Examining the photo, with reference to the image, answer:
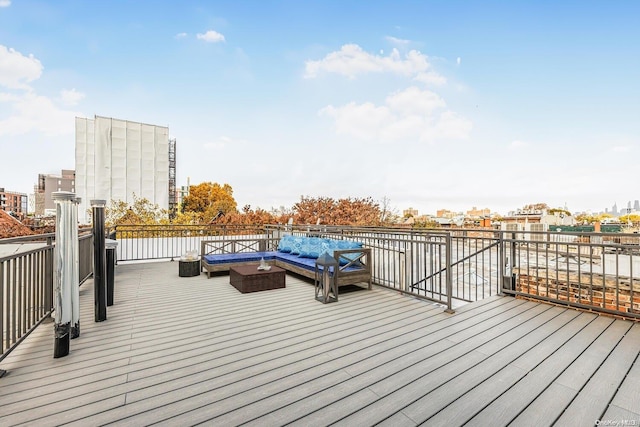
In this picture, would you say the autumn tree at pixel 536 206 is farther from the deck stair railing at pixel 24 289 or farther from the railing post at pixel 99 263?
the deck stair railing at pixel 24 289

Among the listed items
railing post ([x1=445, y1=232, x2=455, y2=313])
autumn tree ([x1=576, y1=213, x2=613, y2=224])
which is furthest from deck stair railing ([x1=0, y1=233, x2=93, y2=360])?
autumn tree ([x1=576, y1=213, x2=613, y2=224])

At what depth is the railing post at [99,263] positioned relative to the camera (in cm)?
331

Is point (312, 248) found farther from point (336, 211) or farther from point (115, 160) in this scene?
point (115, 160)

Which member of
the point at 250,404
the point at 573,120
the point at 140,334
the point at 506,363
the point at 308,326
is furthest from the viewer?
the point at 573,120

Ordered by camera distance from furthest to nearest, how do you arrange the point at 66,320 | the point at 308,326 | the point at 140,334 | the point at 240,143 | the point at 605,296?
the point at 240,143, the point at 605,296, the point at 308,326, the point at 140,334, the point at 66,320

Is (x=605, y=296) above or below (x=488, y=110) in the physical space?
below

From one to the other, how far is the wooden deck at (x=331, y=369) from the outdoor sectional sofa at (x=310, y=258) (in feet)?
2.99

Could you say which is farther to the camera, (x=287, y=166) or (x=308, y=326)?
(x=287, y=166)

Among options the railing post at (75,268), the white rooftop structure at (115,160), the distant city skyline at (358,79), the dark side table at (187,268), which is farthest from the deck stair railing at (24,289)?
the white rooftop structure at (115,160)

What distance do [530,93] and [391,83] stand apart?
4.68m

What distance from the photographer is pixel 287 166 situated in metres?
15.6

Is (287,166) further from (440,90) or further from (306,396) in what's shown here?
(306,396)

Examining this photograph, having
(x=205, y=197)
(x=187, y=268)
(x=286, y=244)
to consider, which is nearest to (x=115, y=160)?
(x=205, y=197)

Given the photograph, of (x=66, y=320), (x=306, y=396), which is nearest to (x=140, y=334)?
(x=66, y=320)
